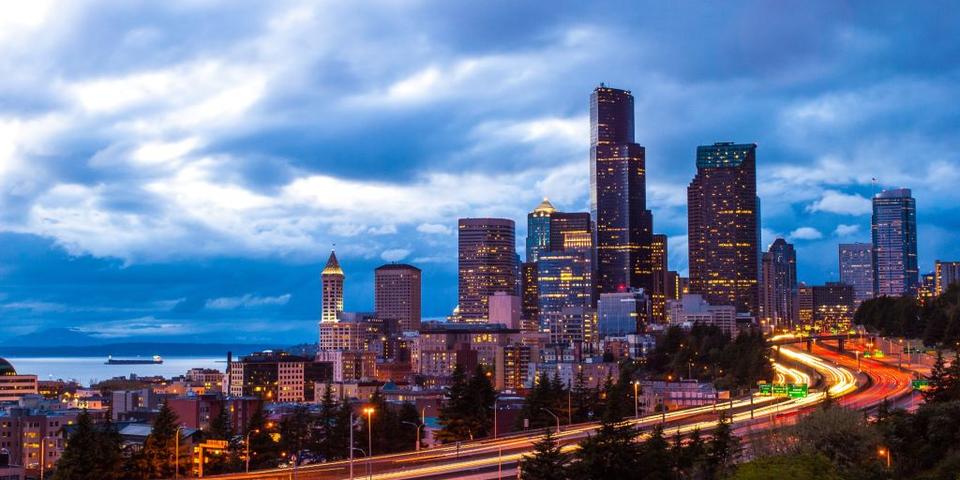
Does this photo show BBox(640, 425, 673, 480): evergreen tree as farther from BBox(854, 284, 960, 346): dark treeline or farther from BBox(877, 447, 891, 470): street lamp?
BBox(854, 284, 960, 346): dark treeline

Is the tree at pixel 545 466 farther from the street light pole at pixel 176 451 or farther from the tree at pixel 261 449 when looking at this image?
the tree at pixel 261 449

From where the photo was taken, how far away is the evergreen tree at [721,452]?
200ft

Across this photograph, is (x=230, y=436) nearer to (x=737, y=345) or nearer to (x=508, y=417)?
(x=508, y=417)

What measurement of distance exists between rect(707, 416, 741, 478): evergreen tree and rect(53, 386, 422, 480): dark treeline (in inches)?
912

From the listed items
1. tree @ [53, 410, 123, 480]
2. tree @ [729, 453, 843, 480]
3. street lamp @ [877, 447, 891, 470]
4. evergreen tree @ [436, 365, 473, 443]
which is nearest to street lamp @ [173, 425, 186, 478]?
tree @ [53, 410, 123, 480]

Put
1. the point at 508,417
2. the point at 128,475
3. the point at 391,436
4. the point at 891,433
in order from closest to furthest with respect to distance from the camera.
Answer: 1. the point at 891,433
2. the point at 128,475
3. the point at 391,436
4. the point at 508,417

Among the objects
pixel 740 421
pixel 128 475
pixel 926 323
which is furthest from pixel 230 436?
pixel 926 323

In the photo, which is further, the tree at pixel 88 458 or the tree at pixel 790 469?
the tree at pixel 88 458

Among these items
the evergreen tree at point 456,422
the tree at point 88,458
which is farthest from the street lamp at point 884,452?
the tree at point 88,458

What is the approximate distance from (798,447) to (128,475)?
4525cm

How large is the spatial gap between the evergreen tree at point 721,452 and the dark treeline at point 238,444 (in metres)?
23.2

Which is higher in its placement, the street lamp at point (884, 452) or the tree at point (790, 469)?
the tree at point (790, 469)

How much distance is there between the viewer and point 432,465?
233 ft

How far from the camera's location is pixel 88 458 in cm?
7494
